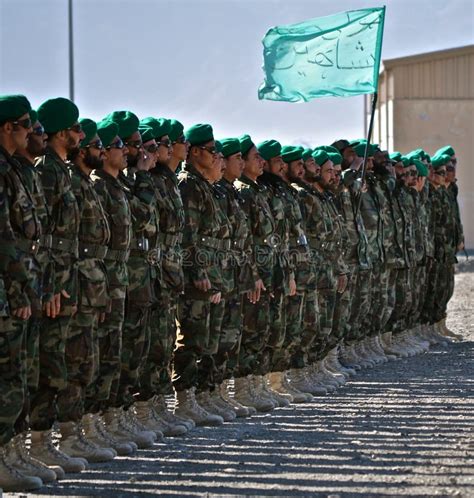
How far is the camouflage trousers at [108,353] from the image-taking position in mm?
8820

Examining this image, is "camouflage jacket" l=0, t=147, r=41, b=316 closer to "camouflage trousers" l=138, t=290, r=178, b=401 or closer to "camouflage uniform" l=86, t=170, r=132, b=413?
"camouflage uniform" l=86, t=170, r=132, b=413

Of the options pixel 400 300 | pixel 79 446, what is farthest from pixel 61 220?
pixel 400 300

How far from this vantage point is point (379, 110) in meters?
41.2

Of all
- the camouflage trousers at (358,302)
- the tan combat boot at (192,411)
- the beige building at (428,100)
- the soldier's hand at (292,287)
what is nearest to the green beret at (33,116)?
the tan combat boot at (192,411)

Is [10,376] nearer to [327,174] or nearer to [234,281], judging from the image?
[234,281]

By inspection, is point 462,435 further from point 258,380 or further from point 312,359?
point 312,359

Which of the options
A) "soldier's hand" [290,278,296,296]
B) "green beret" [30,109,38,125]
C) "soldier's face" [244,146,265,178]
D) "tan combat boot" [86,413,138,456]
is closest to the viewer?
"green beret" [30,109,38,125]

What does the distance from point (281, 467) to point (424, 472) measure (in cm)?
79

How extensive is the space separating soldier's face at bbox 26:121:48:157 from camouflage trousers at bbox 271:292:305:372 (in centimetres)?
428

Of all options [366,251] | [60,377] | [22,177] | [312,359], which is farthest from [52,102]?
[366,251]

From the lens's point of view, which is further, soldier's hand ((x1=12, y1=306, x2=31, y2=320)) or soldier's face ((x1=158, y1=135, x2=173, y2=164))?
soldier's face ((x1=158, y1=135, x2=173, y2=164))

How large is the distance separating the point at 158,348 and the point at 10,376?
7.14 ft

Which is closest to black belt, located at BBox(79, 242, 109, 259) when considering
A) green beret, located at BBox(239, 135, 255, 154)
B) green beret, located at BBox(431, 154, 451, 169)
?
green beret, located at BBox(239, 135, 255, 154)

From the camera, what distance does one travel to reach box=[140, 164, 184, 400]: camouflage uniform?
9555mm
